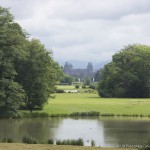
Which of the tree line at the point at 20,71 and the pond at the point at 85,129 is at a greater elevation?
the tree line at the point at 20,71

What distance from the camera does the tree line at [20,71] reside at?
192 feet

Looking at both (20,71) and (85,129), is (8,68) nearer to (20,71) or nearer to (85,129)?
(20,71)

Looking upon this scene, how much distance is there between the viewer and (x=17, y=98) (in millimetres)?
59312

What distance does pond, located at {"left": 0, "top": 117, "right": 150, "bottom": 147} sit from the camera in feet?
126

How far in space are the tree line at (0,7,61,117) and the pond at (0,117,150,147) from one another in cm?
393

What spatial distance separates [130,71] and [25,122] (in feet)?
208

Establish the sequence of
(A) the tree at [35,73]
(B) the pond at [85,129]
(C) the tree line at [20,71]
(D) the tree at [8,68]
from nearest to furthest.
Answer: (B) the pond at [85,129] → (D) the tree at [8,68] → (C) the tree line at [20,71] → (A) the tree at [35,73]

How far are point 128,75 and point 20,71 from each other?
50531 mm

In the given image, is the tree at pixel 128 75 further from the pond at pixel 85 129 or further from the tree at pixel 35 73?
the pond at pixel 85 129

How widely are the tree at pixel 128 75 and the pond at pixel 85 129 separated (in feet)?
172

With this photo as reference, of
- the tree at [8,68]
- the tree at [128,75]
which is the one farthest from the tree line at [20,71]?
the tree at [128,75]

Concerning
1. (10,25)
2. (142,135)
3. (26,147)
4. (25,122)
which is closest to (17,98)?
(25,122)

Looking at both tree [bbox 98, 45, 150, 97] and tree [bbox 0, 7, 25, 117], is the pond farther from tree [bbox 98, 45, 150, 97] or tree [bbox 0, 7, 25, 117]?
tree [bbox 98, 45, 150, 97]

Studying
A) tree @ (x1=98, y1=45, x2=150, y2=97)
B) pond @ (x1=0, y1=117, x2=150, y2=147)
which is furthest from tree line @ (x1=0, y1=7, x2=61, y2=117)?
tree @ (x1=98, y1=45, x2=150, y2=97)
